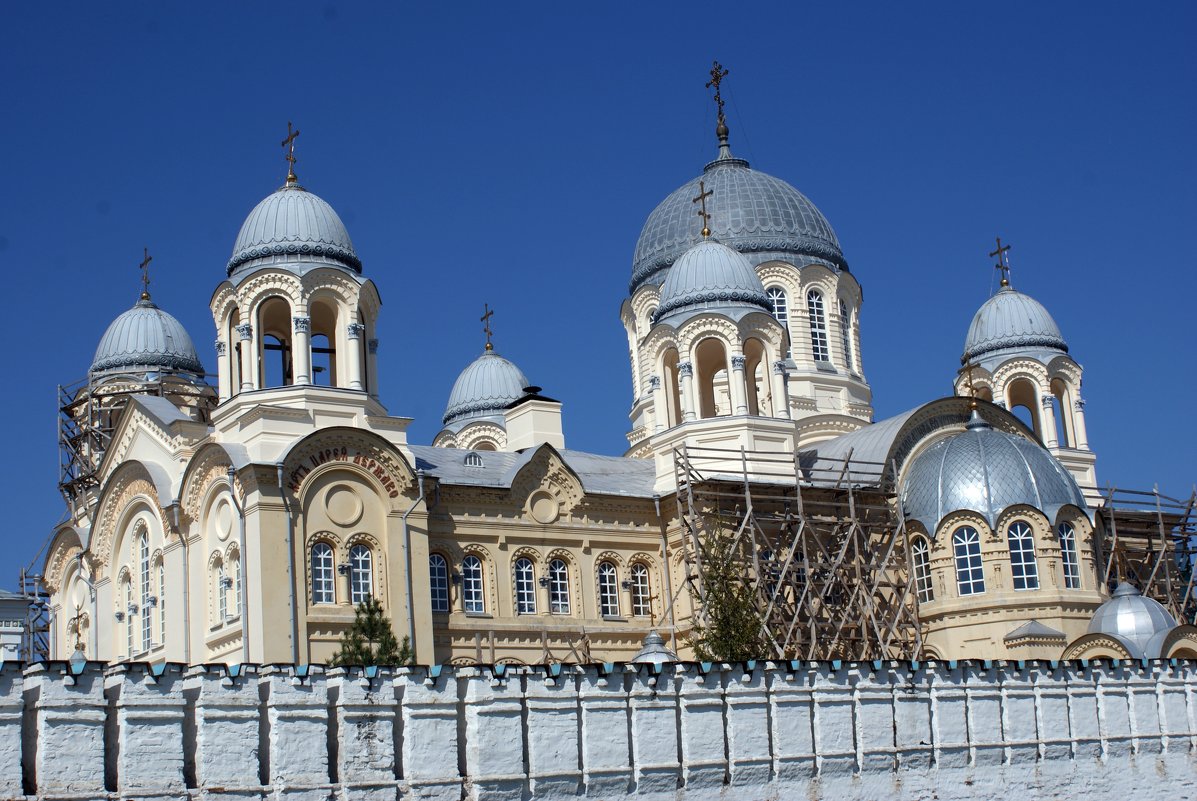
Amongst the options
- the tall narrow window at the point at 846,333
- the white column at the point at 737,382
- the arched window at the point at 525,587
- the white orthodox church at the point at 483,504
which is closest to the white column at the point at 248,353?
the white orthodox church at the point at 483,504

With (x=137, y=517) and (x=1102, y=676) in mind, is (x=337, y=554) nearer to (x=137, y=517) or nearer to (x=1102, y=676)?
(x=137, y=517)

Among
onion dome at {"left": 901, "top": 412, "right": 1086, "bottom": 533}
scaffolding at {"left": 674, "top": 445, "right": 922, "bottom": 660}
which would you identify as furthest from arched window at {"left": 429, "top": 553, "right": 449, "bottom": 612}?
onion dome at {"left": 901, "top": 412, "right": 1086, "bottom": 533}

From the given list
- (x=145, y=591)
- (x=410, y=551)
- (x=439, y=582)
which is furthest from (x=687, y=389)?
(x=145, y=591)

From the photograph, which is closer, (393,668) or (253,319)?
(393,668)

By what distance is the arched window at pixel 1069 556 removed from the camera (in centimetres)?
3125

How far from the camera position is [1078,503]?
32.0 meters

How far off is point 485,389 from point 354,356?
41.5ft

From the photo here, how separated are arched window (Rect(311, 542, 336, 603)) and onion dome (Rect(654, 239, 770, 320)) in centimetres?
921

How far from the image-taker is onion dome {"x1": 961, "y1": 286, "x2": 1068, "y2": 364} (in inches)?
1561

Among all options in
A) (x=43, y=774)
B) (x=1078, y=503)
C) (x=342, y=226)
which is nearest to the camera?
(x=43, y=774)

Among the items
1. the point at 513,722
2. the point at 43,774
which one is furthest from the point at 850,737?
the point at 43,774

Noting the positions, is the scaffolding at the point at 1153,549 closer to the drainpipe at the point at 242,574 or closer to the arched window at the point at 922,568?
the arched window at the point at 922,568

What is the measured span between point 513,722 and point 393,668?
1372 millimetres

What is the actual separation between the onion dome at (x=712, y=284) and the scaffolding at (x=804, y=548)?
2932 mm
